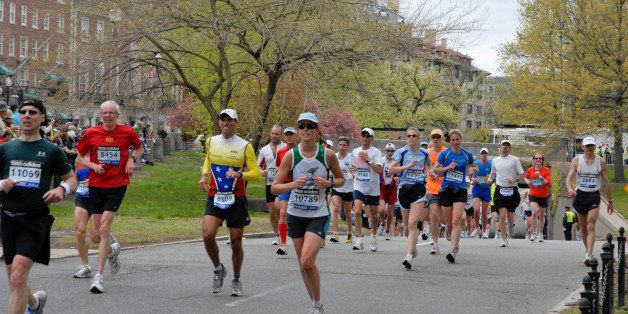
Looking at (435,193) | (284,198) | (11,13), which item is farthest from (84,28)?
(11,13)

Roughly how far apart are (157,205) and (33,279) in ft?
52.1

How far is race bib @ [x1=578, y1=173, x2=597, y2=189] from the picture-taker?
47.8ft

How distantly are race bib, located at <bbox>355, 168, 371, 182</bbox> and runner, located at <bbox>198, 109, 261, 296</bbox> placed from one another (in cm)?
669

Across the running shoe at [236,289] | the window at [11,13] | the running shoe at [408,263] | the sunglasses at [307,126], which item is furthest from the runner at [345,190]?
the window at [11,13]

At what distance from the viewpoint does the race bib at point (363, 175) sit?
17156 mm

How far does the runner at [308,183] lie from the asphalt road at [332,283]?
0.99 m

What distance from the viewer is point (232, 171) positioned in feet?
33.3

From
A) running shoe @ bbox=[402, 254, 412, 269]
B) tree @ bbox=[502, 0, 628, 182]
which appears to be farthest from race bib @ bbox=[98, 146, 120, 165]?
tree @ bbox=[502, 0, 628, 182]

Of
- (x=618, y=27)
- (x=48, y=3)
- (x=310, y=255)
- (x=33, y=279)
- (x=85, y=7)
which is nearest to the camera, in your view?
(x=310, y=255)

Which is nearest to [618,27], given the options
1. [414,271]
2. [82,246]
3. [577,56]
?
[577,56]

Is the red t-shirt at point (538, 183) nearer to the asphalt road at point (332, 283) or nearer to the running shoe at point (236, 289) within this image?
the asphalt road at point (332, 283)

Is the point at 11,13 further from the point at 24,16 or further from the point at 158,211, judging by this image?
the point at 158,211

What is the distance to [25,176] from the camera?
7.89 metres

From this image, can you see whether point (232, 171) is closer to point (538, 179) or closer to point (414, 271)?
point (414, 271)
